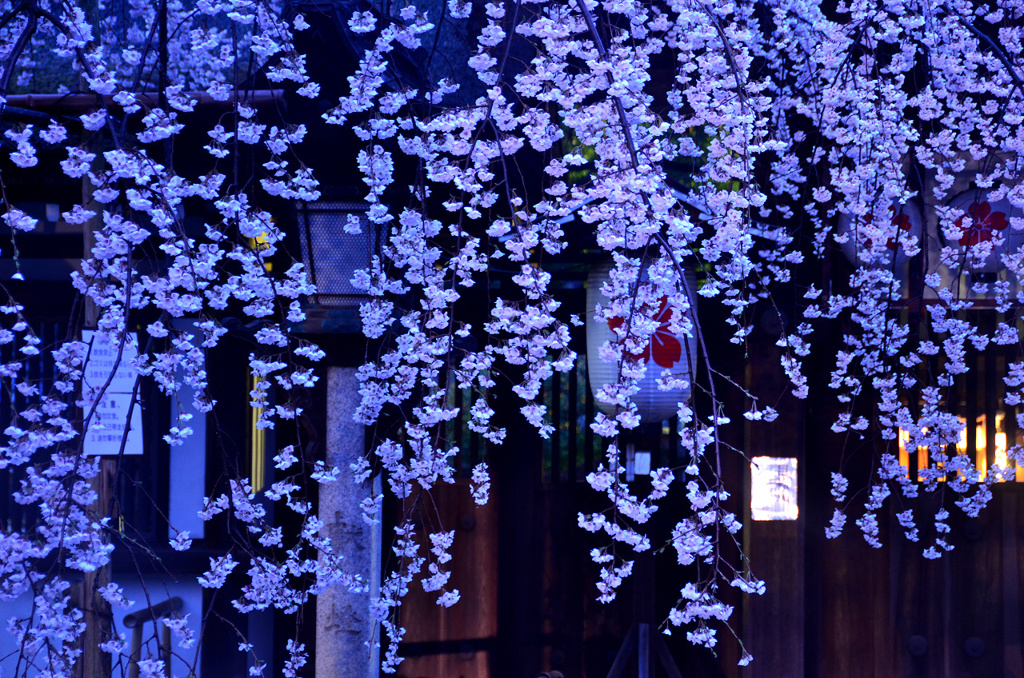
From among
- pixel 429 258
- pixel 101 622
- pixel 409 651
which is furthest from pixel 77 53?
pixel 409 651

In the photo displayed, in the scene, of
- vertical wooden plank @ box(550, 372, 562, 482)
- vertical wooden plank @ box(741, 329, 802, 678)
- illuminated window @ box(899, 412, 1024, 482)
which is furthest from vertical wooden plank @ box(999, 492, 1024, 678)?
vertical wooden plank @ box(550, 372, 562, 482)

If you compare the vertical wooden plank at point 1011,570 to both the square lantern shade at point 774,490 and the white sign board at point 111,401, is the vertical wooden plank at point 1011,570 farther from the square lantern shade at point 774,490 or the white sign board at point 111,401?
the white sign board at point 111,401

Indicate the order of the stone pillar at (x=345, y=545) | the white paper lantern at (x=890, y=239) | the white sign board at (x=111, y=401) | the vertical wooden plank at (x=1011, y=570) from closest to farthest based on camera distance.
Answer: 1. the white sign board at (x=111, y=401)
2. the stone pillar at (x=345, y=545)
3. the white paper lantern at (x=890, y=239)
4. the vertical wooden plank at (x=1011, y=570)

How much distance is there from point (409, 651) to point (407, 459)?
1.45m

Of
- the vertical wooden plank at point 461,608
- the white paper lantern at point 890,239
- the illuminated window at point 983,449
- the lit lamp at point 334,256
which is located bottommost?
A: the vertical wooden plank at point 461,608

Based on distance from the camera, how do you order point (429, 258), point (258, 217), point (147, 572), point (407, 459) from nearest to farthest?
point (258, 217)
point (429, 258)
point (407, 459)
point (147, 572)

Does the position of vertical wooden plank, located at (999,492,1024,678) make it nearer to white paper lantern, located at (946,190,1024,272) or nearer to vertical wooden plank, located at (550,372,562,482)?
white paper lantern, located at (946,190,1024,272)

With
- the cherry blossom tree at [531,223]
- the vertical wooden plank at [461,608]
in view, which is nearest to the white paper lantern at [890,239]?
the cherry blossom tree at [531,223]

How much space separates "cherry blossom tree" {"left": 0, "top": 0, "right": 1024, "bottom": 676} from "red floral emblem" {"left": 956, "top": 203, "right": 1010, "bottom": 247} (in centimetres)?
2

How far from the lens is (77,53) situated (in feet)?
12.9

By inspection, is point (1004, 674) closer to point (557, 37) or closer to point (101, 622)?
point (557, 37)

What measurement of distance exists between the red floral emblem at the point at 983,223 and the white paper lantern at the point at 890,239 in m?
0.28

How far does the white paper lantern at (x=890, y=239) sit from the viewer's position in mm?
5887

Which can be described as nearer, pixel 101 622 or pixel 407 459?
pixel 101 622
